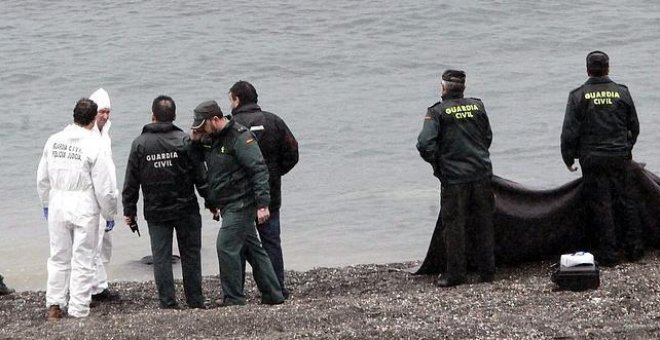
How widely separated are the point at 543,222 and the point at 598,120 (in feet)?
3.23

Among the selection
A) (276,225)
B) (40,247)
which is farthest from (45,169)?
(40,247)

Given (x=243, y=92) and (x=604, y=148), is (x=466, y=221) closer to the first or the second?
(x=604, y=148)

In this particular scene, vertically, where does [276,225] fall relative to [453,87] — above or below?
below

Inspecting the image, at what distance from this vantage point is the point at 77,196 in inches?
374

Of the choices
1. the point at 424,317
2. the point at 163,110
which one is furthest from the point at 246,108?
the point at 424,317

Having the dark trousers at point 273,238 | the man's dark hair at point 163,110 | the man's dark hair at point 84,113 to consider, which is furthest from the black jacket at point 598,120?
the man's dark hair at point 84,113

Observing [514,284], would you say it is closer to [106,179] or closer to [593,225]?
[593,225]

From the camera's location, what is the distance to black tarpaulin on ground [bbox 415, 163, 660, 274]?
10742mm

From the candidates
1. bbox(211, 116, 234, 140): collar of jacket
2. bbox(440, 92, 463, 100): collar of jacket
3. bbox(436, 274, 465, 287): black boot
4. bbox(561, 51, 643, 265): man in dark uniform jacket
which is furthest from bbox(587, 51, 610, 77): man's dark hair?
bbox(211, 116, 234, 140): collar of jacket

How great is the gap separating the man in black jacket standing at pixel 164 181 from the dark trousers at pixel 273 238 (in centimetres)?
63

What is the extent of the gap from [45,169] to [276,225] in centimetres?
176

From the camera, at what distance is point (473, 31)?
98.8 feet

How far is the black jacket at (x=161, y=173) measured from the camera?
9.52 meters

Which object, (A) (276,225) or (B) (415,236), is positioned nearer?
(A) (276,225)
